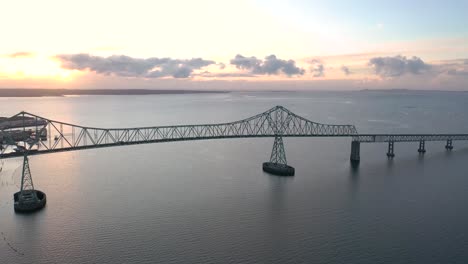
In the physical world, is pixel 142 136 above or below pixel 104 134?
above

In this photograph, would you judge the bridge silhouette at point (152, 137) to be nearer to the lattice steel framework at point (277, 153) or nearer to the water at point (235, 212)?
the lattice steel framework at point (277, 153)

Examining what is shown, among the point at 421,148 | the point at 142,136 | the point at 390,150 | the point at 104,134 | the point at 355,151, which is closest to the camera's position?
the point at 142,136

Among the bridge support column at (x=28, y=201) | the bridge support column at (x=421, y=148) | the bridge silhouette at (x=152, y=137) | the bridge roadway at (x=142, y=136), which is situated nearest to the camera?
the bridge support column at (x=28, y=201)

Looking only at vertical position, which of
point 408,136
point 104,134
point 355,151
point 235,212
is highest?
point 104,134

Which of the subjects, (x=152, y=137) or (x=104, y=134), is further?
(x=152, y=137)

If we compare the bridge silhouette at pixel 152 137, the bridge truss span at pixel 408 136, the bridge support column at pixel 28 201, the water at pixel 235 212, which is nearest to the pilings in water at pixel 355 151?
the bridge silhouette at pixel 152 137

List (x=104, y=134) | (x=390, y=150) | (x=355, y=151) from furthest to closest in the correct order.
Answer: (x=390, y=150), (x=104, y=134), (x=355, y=151)

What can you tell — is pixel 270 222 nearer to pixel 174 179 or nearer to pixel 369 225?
pixel 369 225

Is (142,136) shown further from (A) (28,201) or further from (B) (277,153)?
(A) (28,201)

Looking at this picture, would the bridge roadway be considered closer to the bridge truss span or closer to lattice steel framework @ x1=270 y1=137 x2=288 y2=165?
the bridge truss span

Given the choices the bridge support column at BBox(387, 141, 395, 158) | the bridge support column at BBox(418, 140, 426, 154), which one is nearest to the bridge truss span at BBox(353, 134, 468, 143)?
the bridge support column at BBox(418, 140, 426, 154)

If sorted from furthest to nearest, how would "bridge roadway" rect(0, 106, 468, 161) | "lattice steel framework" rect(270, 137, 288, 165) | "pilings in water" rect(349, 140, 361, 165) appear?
"pilings in water" rect(349, 140, 361, 165) → "lattice steel framework" rect(270, 137, 288, 165) → "bridge roadway" rect(0, 106, 468, 161)

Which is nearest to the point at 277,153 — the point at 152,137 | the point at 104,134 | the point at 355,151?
the point at 355,151
